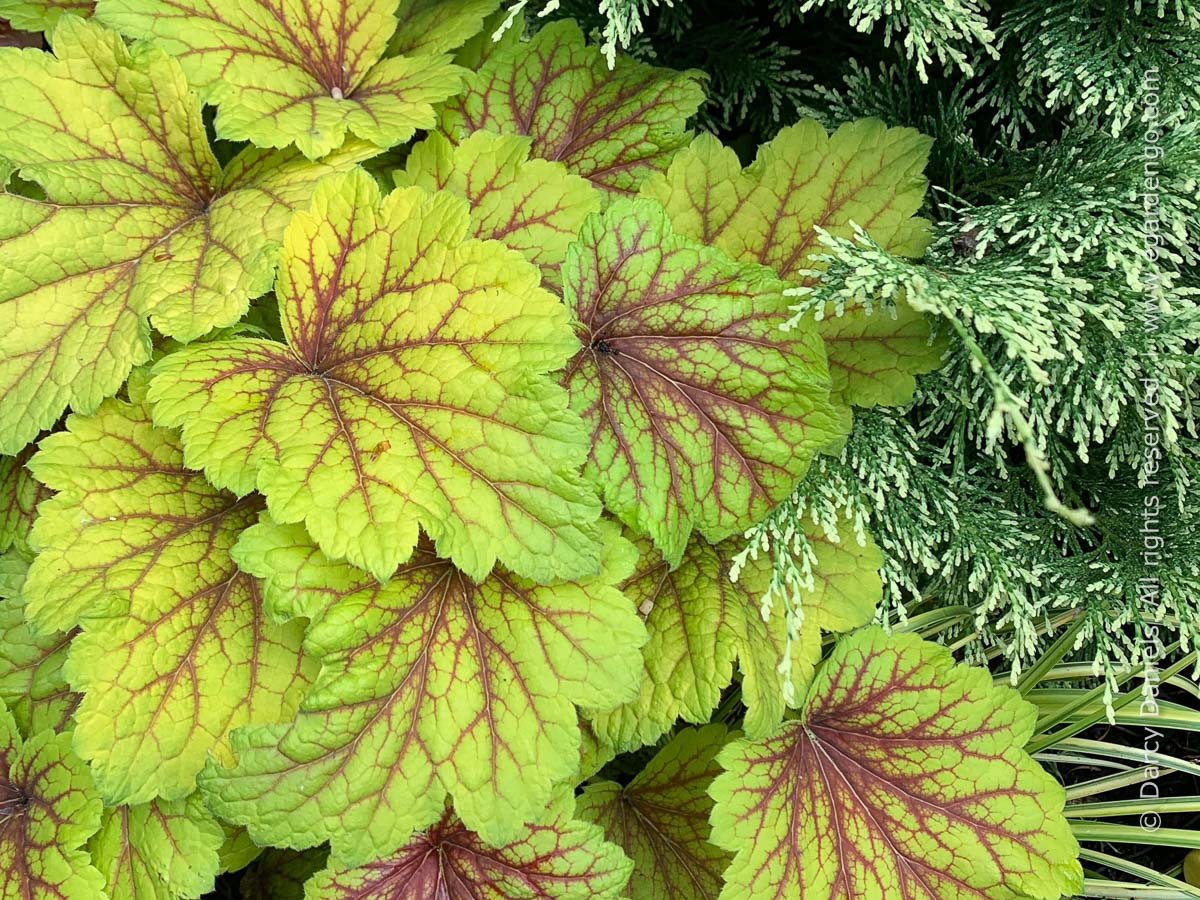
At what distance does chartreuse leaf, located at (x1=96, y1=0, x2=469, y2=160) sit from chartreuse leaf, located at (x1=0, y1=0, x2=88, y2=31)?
0.77 feet

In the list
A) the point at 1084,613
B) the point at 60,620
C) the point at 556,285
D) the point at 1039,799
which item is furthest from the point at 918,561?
the point at 60,620

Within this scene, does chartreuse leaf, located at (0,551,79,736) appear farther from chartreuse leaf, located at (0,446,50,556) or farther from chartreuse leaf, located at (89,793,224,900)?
chartreuse leaf, located at (89,793,224,900)

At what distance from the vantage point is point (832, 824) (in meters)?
1.63

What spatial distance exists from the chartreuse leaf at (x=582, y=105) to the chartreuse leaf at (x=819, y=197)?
142 millimetres

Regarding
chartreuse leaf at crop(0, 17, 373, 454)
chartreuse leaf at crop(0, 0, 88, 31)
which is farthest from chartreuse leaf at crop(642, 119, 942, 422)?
chartreuse leaf at crop(0, 0, 88, 31)

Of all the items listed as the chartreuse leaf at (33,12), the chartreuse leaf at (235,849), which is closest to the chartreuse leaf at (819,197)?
the chartreuse leaf at (33,12)

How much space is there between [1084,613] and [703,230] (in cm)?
100

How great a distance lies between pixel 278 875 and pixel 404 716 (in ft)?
2.50

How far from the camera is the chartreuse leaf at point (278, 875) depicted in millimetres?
1855

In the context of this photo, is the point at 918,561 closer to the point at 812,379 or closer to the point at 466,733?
the point at 812,379

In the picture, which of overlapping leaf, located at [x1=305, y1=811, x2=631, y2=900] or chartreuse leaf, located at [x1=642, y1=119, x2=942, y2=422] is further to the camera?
chartreuse leaf, located at [x1=642, y1=119, x2=942, y2=422]

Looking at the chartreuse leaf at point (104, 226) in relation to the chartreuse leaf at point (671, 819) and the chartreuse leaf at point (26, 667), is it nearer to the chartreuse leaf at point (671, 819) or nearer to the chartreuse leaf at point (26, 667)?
the chartreuse leaf at point (26, 667)

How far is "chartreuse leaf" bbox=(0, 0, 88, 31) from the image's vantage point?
1.66 meters

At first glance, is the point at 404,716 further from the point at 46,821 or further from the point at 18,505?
the point at 18,505
